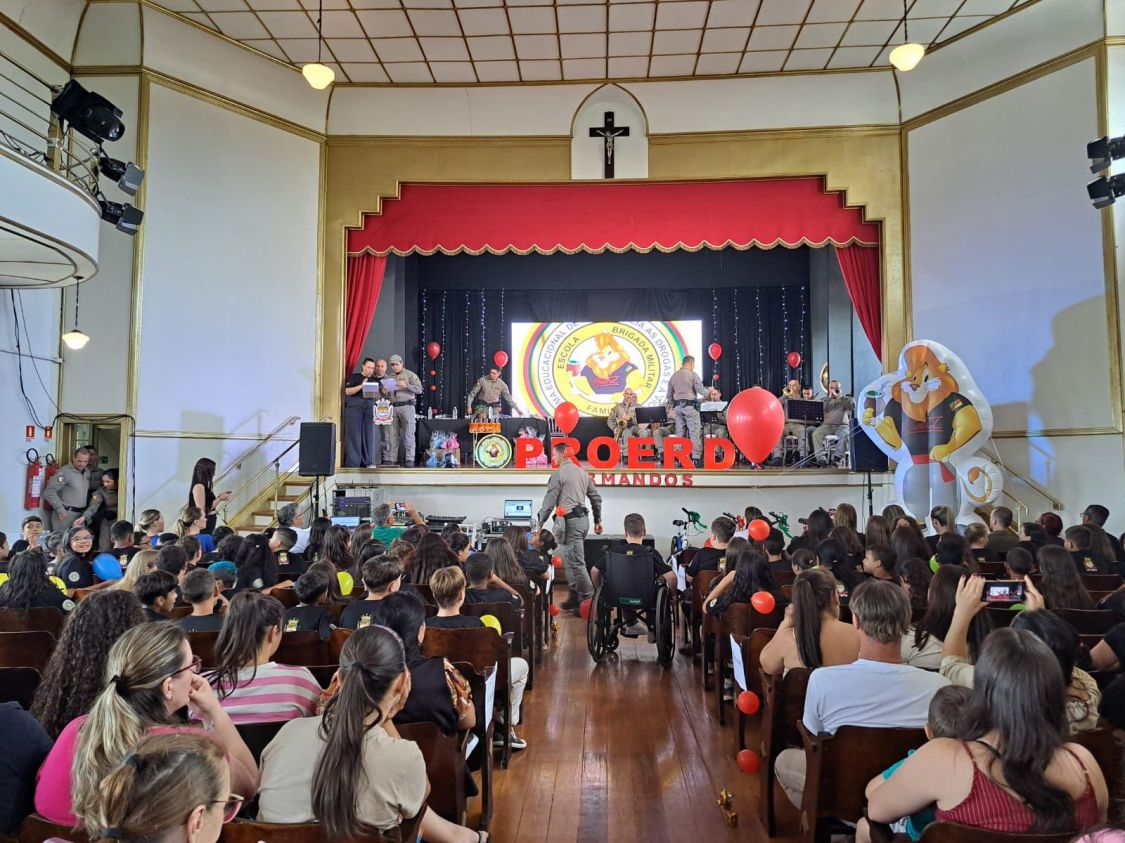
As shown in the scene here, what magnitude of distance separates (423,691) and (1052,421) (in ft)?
28.2

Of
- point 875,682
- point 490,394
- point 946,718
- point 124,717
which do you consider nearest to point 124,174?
point 490,394

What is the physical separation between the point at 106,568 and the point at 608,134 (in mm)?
8132

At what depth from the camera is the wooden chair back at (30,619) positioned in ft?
11.9

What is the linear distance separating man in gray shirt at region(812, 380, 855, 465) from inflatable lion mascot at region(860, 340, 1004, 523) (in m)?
1.94

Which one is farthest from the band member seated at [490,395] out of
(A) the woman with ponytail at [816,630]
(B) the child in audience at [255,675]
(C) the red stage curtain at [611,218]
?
(B) the child in audience at [255,675]

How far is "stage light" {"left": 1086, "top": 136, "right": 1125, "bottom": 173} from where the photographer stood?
678cm

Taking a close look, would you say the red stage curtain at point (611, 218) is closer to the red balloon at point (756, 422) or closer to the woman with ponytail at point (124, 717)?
the red balloon at point (756, 422)

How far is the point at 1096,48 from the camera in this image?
824 cm

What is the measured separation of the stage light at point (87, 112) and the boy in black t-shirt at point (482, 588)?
5297mm

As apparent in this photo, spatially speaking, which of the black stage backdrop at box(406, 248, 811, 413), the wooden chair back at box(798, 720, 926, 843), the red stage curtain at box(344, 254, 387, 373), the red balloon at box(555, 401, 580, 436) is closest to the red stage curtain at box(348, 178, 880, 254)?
the red stage curtain at box(344, 254, 387, 373)

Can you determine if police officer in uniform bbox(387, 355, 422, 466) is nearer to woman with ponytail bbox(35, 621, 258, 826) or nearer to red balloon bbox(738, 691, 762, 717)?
red balloon bbox(738, 691, 762, 717)

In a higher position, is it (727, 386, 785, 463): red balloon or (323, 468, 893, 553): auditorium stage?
(727, 386, 785, 463): red balloon

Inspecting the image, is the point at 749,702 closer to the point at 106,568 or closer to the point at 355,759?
the point at 355,759

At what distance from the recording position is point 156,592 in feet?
10.8
